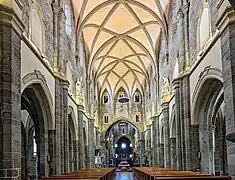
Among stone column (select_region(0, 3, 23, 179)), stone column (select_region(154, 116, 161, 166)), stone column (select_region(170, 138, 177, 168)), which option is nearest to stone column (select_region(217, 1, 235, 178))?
stone column (select_region(0, 3, 23, 179))

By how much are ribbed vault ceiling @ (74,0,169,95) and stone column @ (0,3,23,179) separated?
17001 millimetres

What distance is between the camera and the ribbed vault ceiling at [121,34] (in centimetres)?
2828

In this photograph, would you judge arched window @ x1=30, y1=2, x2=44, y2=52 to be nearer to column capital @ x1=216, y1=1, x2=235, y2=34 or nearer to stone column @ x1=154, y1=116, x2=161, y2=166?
column capital @ x1=216, y1=1, x2=235, y2=34

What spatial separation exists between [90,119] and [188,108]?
17584 millimetres

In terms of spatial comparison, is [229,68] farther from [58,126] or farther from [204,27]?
[58,126]

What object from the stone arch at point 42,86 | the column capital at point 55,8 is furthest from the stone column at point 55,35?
the stone arch at point 42,86

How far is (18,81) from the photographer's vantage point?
36.5 ft

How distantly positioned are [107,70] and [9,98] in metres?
33.0

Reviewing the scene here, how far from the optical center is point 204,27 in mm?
17016

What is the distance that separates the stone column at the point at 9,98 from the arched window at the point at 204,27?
847 centimetres

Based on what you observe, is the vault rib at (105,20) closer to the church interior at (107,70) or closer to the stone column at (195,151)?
the church interior at (107,70)

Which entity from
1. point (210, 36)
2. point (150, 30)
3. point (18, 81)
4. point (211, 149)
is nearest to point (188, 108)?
point (211, 149)

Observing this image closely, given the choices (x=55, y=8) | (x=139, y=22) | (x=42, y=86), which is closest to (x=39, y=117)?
(x=42, y=86)

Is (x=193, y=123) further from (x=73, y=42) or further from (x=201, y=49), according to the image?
(x=73, y=42)
